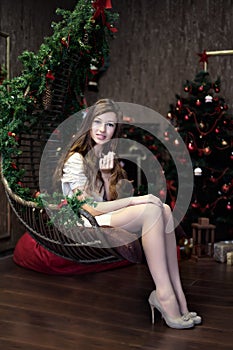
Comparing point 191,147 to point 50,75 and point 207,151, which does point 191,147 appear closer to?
point 207,151

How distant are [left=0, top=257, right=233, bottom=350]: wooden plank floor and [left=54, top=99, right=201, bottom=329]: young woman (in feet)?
0.53

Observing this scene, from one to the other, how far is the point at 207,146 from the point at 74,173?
2233mm

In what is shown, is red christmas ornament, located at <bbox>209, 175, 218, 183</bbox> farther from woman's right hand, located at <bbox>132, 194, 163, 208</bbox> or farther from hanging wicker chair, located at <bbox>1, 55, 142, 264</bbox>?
woman's right hand, located at <bbox>132, 194, 163, 208</bbox>

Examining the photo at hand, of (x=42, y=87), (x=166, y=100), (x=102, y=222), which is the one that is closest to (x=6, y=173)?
(x=42, y=87)

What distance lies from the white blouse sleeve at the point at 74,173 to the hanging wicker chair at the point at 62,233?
0.60 feet

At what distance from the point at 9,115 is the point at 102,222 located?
1.09 meters

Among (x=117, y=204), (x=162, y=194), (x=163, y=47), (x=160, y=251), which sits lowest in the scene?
(x=162, y=194)

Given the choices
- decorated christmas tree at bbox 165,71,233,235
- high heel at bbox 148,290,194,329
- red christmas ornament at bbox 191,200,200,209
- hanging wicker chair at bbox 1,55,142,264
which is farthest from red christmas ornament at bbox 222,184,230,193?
high heel at bbox 148,290,194,329

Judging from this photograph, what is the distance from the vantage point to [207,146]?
465cm

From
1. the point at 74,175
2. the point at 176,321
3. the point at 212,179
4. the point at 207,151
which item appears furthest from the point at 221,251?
the point at 74,175

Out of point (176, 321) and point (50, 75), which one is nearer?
point (176, 321)

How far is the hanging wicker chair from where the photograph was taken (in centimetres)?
240

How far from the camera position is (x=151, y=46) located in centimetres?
548

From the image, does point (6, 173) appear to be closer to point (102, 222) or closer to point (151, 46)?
point (102, 222)
